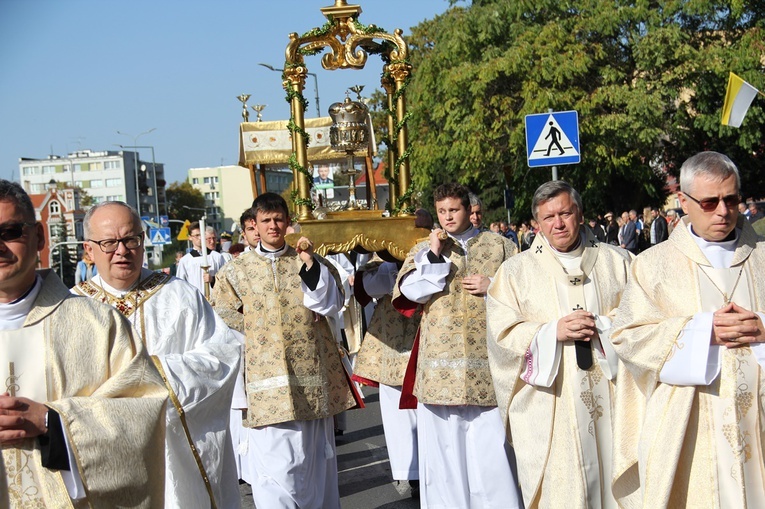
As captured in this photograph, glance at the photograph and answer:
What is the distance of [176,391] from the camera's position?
421cm

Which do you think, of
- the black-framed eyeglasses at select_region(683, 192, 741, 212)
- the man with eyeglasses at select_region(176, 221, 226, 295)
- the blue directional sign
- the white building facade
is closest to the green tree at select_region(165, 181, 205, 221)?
the white building facade

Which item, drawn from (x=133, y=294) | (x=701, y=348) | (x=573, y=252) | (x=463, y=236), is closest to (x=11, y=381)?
(x=133, y=294)

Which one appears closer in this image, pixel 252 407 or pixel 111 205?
pixel 111 205

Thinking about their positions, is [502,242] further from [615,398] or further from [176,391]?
[176,391]

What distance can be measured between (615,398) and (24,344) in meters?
2.88

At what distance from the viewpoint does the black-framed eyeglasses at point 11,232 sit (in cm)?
317

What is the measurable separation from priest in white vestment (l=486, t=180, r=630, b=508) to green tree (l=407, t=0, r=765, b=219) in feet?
69.1

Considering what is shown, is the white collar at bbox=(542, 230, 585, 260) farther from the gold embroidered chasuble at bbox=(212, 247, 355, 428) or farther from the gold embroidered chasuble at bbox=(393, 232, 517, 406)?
the gold embroidered chasuble at bbox=(212, 247, 355, 428)

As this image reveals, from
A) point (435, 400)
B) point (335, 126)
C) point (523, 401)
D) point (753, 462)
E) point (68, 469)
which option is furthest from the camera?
point (335, 126)

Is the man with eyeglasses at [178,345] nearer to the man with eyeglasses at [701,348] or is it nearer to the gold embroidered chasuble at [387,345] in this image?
the man with eyeglasses at [701,348]

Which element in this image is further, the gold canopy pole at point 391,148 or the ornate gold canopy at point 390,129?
the gold canopy pole at point 391,148

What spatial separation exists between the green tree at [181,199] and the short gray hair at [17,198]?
386ft

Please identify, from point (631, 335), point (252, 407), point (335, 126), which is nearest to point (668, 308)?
point (631, 335)

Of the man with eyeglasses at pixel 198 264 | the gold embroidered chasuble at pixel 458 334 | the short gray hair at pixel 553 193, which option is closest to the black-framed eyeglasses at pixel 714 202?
the short gray hair at pixel 553 193
